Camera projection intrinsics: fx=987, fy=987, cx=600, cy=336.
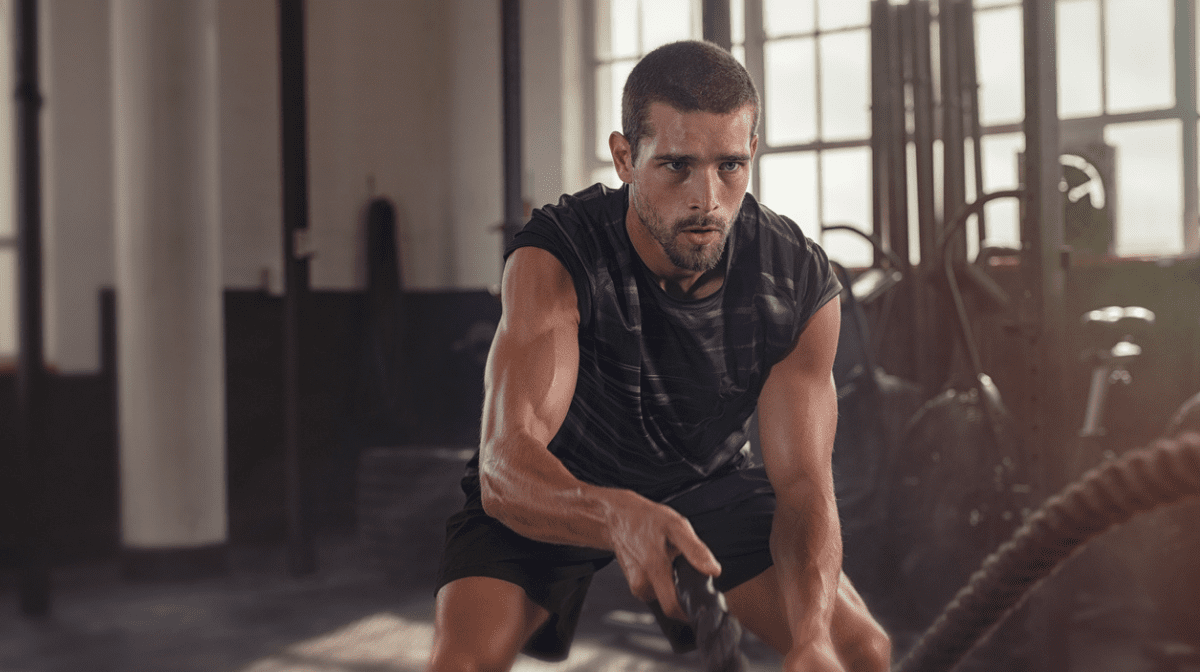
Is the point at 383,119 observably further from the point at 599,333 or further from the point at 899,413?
the point at 599,333

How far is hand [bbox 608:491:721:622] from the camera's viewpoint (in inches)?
29.0

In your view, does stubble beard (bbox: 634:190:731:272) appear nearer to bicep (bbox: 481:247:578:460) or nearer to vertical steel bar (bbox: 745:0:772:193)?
bicep (bbox: 481:247:578:460)

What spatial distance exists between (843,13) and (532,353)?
15.3 ft

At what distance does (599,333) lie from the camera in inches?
48.1

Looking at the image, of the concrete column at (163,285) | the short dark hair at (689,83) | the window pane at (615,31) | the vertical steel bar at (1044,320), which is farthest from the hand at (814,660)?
the window pane at (615,31)

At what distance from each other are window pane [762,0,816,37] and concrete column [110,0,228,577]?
293 centimetres

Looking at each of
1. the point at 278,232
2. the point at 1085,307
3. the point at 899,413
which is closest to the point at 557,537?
the point at 899,413

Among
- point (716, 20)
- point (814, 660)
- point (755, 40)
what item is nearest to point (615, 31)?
point (755, 40)

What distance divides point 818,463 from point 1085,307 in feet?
10.4

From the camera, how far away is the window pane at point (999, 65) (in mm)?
4730

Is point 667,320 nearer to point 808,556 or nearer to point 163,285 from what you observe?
point 808,556

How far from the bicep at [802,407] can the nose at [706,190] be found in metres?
0.31

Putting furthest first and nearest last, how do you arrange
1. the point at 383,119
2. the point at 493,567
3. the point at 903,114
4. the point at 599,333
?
the point at 383,119, the point at 903,114, the point at 493,567, the point at 599,333

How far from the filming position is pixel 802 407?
1255 mm
